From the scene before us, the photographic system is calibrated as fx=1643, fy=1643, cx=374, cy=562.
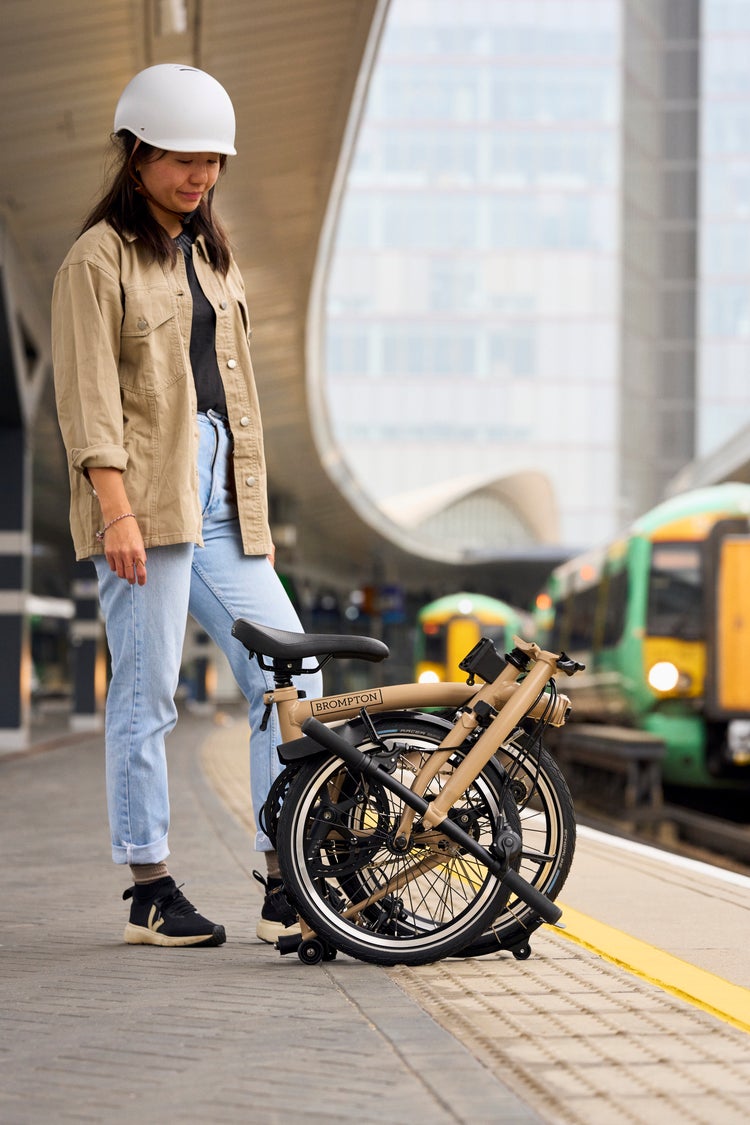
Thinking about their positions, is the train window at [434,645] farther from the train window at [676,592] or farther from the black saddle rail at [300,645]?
the black saddle rail at [300,645]

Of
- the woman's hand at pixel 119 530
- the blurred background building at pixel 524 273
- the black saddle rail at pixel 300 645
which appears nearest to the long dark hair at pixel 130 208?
the woman's hand at pixel 119 530

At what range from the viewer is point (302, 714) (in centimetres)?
430

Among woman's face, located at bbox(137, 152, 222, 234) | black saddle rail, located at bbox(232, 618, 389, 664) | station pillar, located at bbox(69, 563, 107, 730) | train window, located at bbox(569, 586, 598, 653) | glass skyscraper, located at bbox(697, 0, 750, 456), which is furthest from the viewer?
glass skyscraper, located at bbox(697, 0, 750, 456)

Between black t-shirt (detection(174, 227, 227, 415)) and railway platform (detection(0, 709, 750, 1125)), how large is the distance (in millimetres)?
1519

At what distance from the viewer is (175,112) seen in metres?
4.37

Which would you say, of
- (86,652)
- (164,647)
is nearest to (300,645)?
(164,647)

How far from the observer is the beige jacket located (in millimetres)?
4348

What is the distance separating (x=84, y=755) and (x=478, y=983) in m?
14.1

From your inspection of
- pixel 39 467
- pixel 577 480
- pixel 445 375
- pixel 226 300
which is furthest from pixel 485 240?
pixel 226 300

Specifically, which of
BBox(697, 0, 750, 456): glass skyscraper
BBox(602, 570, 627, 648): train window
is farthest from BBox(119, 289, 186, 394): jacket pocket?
BBox(697, 0, 750, 456): glass skyscraper

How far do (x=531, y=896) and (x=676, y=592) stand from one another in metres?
11.6

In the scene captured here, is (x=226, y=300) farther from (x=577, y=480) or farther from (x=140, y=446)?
(x=577, y=480)

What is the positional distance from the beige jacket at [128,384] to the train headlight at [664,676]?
11.1 m

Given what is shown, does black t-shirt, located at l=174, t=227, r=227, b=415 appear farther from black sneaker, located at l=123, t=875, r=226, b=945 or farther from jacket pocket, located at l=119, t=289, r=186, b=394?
black sneaker, located at l=123, t=875, r=226, b=945
